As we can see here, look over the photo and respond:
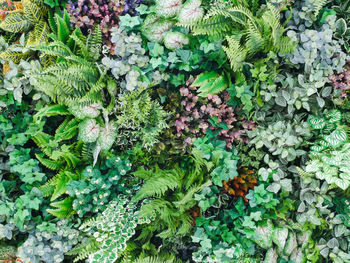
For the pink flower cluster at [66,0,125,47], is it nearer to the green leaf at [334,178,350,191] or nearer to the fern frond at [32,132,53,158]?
the fern frond at [32,132,53,158]

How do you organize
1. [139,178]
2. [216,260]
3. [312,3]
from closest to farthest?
[312,3] → [216,260] → [139,178]

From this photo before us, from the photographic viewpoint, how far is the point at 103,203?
2.55 m

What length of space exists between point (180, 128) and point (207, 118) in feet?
0.89

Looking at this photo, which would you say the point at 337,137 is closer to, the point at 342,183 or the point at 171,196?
the point at 342,183

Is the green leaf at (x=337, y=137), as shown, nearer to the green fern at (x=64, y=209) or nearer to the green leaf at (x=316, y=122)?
the green leaf at (x=316, y=122)

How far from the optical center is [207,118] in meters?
2.50

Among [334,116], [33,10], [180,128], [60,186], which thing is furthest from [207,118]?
[33,10]

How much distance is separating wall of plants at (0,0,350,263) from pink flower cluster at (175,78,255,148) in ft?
0.04

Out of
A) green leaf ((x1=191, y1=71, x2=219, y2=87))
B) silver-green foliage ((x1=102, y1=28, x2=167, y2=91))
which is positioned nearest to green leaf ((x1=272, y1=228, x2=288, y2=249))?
green leaf ((x1=191, y1=71, x2=219, y2=87))

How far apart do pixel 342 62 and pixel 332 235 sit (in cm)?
149

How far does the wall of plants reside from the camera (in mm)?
2268

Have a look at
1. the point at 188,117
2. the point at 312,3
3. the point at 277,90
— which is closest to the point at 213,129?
the point at 188,117

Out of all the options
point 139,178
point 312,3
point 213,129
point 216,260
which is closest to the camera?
point 312,3

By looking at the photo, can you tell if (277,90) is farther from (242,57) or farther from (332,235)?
(332,235)
